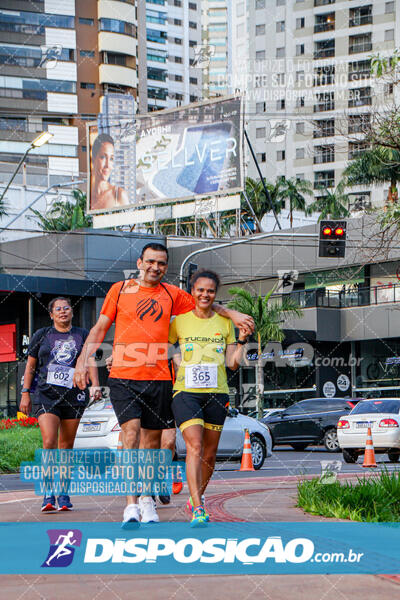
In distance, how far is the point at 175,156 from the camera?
5056cm

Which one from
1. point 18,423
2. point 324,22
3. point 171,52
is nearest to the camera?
point 18,423

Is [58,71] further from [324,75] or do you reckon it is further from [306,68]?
[324,75]

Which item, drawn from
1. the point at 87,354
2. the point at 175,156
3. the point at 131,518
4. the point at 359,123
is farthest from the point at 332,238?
the point at 175,156

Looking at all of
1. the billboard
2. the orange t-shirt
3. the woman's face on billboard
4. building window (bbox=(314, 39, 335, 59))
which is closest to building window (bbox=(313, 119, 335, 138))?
the orange t-shirt

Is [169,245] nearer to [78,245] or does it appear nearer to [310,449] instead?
[78,245]

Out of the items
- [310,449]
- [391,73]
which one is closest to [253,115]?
[310,449]

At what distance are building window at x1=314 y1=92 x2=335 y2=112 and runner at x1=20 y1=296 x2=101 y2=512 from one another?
302 feet

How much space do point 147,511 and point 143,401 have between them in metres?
0.80

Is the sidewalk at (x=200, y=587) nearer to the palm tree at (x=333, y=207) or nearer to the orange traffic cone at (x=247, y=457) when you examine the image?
the orange traffic cone at (x=247, y=457)

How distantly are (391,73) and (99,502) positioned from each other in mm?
4859

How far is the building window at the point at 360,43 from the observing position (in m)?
95.6

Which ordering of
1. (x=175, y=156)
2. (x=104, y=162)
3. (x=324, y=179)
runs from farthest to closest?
1. (x=324, y=179)
2. (x=104, y=162)
3. (x=175, y=156)

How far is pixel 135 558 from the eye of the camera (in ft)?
18.5

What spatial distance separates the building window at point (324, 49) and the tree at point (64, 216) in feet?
109
